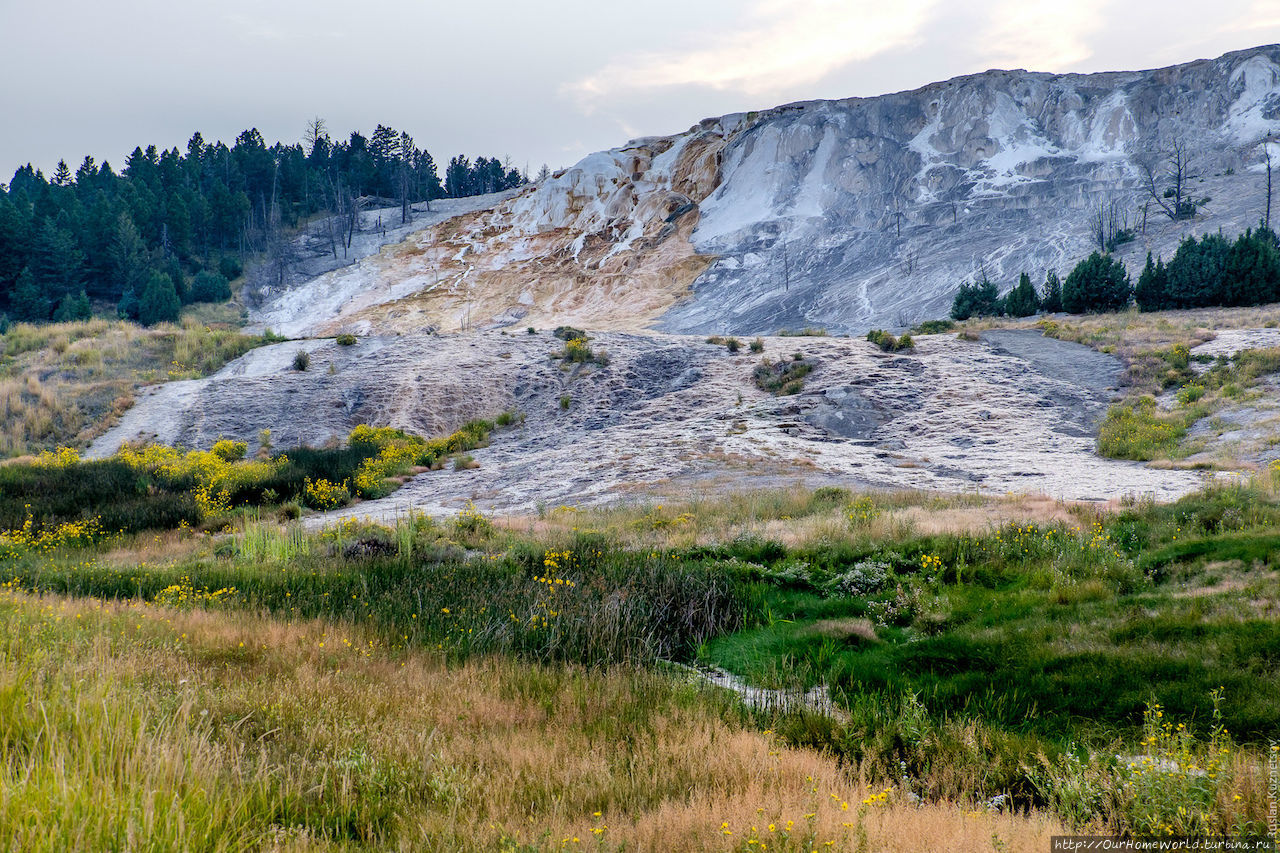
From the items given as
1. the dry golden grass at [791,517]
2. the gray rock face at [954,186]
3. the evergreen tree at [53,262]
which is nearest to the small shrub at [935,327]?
the gray rock face at [954,186]

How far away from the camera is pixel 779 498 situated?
507 inches

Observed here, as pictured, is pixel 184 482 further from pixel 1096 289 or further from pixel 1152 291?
pixel 1152 291

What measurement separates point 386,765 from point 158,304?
61976 millimetres

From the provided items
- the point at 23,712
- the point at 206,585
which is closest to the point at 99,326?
the point at 206,585

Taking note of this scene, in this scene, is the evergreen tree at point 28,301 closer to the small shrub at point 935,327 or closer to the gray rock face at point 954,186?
the gray rock face at point 954,186

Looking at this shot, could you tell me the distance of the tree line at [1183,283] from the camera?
108ft

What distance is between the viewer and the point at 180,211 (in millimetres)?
68250

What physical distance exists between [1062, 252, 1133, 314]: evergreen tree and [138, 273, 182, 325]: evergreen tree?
59.2 metres

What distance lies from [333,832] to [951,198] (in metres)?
61.8

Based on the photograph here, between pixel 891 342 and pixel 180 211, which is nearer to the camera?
pixel 891 342

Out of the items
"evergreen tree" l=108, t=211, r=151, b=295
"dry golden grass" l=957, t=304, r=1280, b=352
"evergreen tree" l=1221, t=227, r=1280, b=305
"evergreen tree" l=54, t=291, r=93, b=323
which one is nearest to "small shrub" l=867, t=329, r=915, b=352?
"dry golden grass" l=957, t=304, r=1280, b=352

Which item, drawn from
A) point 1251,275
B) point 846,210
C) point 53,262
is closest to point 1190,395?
point 1251,275

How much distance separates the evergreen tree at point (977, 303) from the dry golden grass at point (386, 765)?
40.2 m

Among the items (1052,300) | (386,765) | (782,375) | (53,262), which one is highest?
(53,262)
